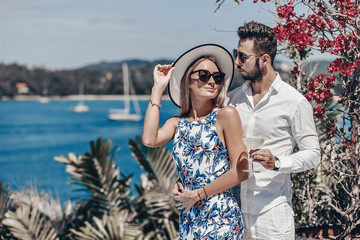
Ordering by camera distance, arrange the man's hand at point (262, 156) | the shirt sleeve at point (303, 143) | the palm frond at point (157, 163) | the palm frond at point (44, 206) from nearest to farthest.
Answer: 1. the man's hand at point (262, 156)
2. the shirt sleeve at point (303, 143)
3. the palm frond at point (157, 163)
4. the palm frond at point (44, 206)

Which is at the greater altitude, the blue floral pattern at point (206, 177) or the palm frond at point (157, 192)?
the blue floral pattern at point (206, 177)

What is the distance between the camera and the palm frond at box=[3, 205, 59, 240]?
18.3ft

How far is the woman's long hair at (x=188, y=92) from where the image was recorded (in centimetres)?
250

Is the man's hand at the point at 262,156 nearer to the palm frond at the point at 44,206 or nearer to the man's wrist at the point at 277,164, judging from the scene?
the man's wrist at the point at 277,164

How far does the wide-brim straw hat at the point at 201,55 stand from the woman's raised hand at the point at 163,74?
4 centimetres

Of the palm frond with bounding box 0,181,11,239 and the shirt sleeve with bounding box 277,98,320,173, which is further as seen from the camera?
the palm frond with bounding box 0,181,11,239

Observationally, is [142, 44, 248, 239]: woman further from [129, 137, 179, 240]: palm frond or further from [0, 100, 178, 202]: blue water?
[0, 100, 178, 202]: blue water

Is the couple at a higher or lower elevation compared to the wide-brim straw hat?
lower

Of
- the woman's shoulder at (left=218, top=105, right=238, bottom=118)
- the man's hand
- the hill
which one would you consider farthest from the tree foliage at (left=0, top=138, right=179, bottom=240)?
the hill

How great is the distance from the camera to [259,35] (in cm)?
247

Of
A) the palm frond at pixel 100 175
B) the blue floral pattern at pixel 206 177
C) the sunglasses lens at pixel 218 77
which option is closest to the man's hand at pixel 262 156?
the blue floral pattern at pixel 206 177

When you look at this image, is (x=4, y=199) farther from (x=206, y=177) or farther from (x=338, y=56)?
(x=338, y=56)

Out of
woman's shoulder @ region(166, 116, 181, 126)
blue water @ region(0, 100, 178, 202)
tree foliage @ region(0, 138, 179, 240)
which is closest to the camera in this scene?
woman's shoulder @ region(166, 116, 181, 126)

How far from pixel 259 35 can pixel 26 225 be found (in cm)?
427
